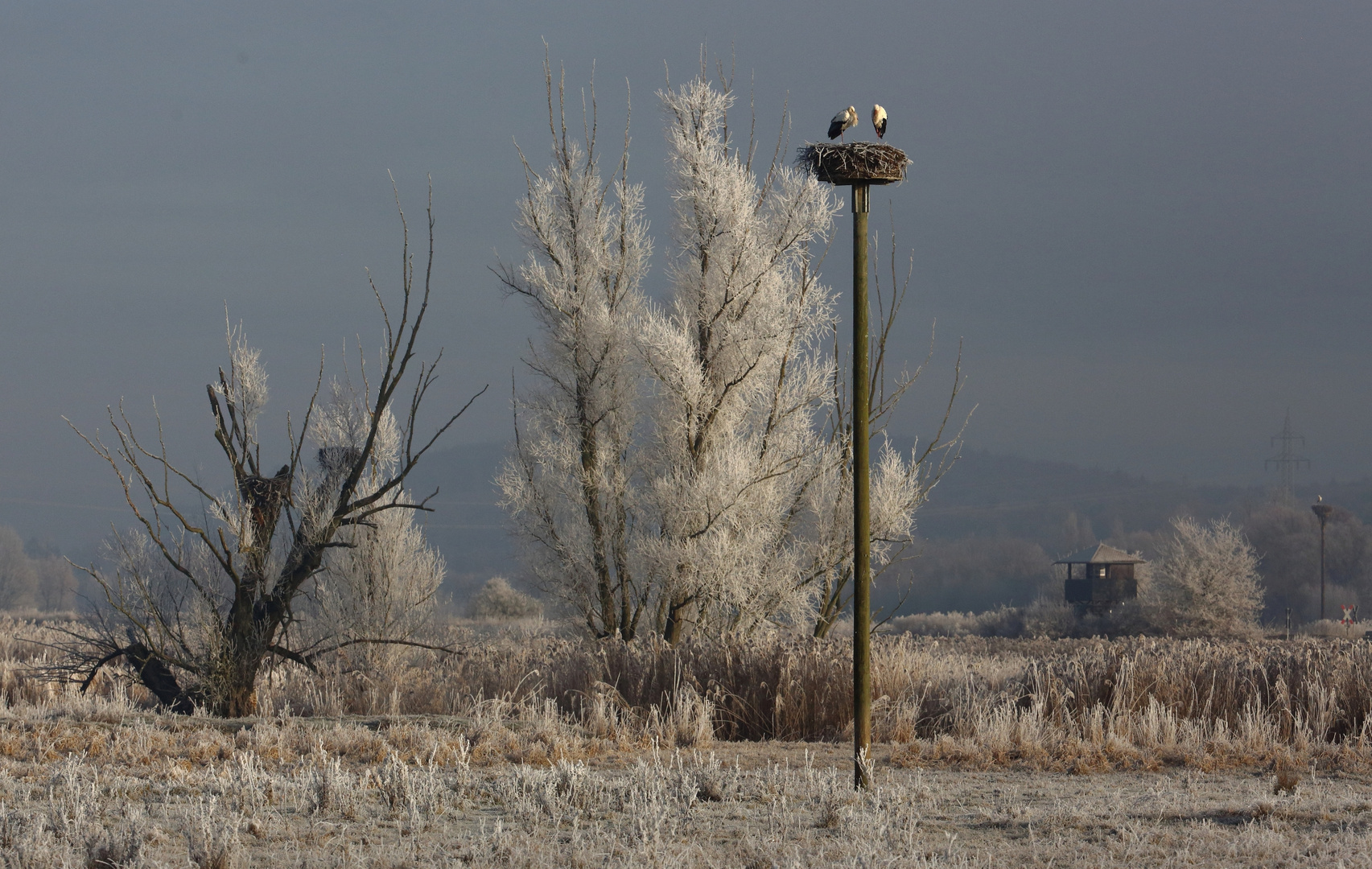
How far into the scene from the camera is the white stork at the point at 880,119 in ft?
24.4

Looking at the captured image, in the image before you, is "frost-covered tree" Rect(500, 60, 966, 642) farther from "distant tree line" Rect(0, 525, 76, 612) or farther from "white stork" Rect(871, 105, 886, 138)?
"distant tree line" Rect(0, 525, 76, 612)

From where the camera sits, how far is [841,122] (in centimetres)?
752

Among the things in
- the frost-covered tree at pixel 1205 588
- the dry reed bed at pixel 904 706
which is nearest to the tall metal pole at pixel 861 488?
the dry reed bed at pixel 904 706

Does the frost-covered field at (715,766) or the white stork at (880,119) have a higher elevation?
the white stork at (880,119)

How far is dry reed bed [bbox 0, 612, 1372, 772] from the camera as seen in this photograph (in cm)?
843

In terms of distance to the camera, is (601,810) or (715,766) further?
(715,766)

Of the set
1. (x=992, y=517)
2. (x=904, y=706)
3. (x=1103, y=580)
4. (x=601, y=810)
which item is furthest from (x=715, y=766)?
(x=992, y=517)

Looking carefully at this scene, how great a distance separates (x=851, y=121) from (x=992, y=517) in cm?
14845

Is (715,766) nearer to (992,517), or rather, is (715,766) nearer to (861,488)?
(861,488)

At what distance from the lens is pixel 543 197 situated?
44.5 ft

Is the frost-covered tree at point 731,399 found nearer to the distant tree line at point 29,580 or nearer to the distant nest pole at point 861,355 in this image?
the distant nest pole at point 861,355

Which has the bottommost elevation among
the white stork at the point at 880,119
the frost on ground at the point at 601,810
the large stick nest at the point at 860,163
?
the frost on ground at the point at 601,810

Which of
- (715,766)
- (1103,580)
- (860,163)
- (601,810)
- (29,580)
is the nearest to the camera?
(601,810)

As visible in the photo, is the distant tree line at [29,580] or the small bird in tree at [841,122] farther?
the distant tree line at [29,580]
